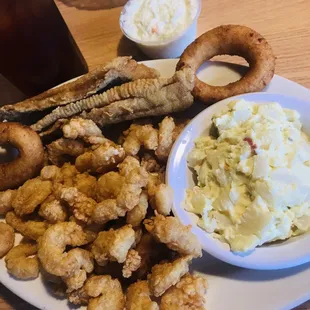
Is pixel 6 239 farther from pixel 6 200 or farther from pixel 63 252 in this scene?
pixel 63 252

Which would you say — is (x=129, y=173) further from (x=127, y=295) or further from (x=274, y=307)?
(x=274, y=307)

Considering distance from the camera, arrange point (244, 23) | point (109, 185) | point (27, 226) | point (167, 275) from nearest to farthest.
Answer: point (167, 275) → point (109, 185) → point (27, 226) → point (244, 23)

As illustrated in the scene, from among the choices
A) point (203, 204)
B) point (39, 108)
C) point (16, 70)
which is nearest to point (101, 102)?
point (39, 108)

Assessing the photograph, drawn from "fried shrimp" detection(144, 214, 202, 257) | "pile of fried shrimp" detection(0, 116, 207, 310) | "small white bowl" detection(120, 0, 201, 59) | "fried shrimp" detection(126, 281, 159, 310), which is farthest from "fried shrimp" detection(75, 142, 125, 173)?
"small white bowl" detection(120, 0, 201, 59)

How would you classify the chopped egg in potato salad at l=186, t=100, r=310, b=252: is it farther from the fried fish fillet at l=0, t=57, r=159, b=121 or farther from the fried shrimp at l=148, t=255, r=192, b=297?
the fried fish fillet at l=0, t=57, r=159, b=121

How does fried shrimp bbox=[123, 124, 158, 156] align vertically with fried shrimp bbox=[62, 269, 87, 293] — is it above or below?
above

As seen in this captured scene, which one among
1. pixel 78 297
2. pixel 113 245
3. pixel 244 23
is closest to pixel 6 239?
pixel 78 297
